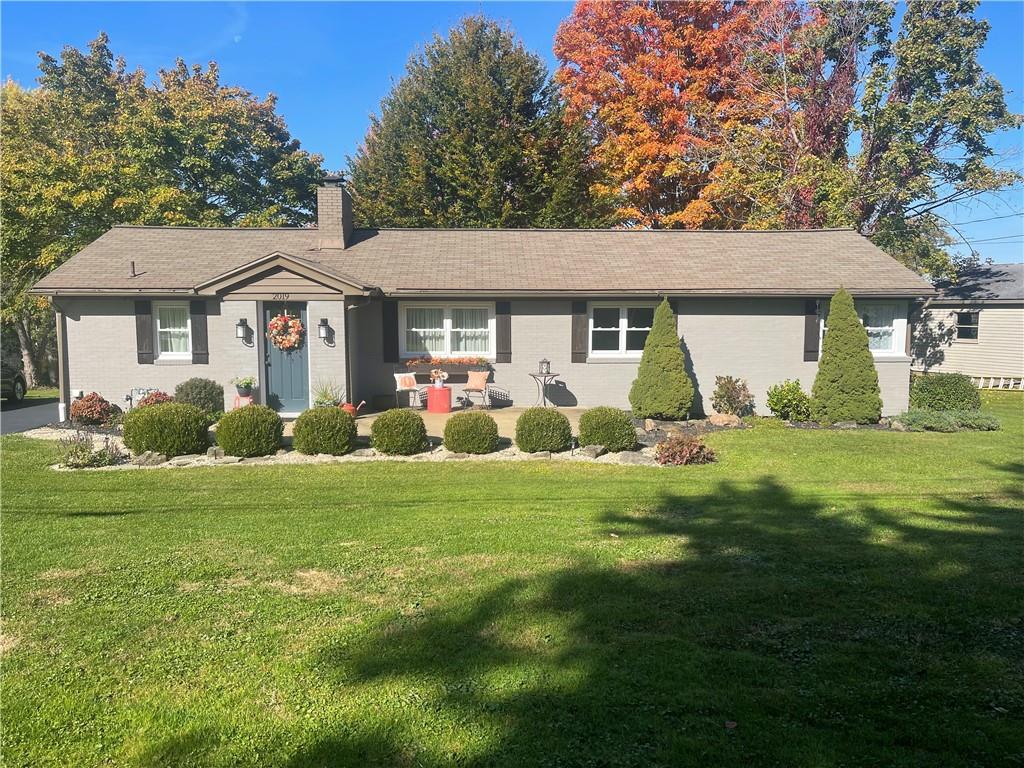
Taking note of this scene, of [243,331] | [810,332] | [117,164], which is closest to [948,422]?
[810,332]

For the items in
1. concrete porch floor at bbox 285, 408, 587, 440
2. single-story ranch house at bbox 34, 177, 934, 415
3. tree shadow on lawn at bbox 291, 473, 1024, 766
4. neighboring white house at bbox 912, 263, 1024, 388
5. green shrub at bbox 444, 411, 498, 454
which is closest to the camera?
tree shadow on lawn at bbox 291, 473, 1024, 766

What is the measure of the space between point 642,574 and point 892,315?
1341cm

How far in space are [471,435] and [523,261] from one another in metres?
7.01

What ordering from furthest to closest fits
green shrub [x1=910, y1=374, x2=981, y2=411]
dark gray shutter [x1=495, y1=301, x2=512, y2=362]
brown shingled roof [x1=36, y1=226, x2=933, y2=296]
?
dark gray shutter [x1=495, y1=301, x2=512, y2=362], green shrub [x1=910, y1=374, x2=981, y2=411], brown shingled roof [x1=36, y1=226, x2=933, y2=296]

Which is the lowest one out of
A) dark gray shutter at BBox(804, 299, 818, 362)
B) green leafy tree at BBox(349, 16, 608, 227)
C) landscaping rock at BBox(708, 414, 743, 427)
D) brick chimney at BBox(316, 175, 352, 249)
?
landscaping rock at BBox(708, 414, 743, 427)

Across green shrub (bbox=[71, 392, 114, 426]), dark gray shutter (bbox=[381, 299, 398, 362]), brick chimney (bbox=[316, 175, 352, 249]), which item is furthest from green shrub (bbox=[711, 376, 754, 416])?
green shrub (bbox=[71, 392, 114, 426])

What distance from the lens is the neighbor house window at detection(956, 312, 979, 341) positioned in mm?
25594

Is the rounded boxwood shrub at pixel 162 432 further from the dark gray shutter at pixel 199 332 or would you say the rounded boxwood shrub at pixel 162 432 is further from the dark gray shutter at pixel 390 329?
the dark gray shutter at pixel 390 329

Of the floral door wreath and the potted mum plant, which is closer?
the potted mum plant

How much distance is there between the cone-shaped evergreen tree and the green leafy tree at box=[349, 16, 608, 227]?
11.0 meters

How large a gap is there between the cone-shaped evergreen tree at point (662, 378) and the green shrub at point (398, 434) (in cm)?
517

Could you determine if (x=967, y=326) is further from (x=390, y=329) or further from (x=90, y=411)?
(x=90, y=411)

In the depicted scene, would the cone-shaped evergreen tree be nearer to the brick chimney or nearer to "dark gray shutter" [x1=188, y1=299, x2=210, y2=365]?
the brick chimney

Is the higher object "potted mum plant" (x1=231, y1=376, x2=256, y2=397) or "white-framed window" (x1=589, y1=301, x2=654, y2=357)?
"white-framed window" (x1=589, y1=301, x2=654, y2=357)
